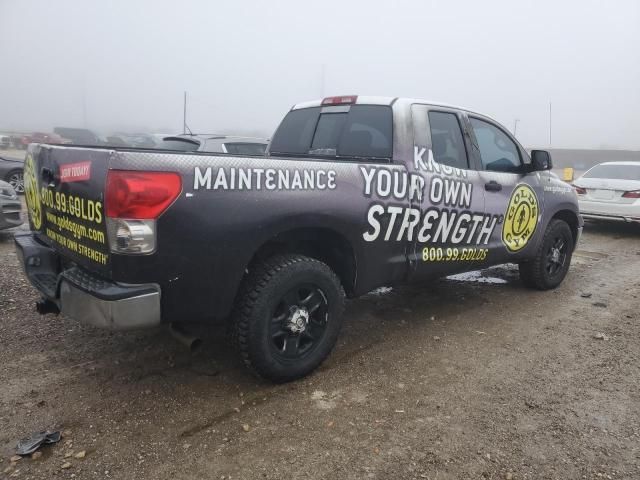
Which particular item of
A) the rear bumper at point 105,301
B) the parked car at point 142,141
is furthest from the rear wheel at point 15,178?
the rear bumper at point 105,301

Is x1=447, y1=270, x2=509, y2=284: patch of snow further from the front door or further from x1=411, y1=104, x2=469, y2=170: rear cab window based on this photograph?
x1=411, y1=104, x2=469, y2=170: rear cab window

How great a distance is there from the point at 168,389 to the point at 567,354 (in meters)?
2.86

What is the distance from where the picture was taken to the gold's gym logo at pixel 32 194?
10.8 ft

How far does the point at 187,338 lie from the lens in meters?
3.05

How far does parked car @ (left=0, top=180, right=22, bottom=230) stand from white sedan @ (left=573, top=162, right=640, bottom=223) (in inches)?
349

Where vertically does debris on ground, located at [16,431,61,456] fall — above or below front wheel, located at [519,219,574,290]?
below

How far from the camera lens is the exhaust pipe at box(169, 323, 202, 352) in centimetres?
303

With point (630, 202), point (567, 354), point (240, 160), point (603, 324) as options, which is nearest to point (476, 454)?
point (567, 354)

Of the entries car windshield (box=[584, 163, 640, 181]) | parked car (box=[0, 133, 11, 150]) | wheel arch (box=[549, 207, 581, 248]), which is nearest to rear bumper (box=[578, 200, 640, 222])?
car windshield (box=[584, 163, 640, 181])

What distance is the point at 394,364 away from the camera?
3641mm

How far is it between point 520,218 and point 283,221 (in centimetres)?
273

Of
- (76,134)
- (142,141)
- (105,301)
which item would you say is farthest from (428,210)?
(76,134)

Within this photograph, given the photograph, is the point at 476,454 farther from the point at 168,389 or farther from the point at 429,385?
the point at 168,389

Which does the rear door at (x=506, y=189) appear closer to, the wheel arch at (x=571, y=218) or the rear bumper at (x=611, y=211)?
the wheel arch at (x=571, y=218)
